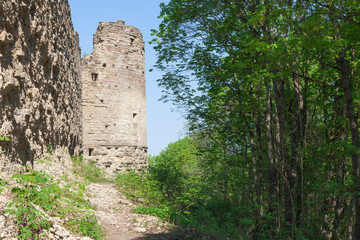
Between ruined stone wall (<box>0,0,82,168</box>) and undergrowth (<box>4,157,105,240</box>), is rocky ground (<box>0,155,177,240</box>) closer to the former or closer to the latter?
undergrowth (<box>4,157,105,240</box>)

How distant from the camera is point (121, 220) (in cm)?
793

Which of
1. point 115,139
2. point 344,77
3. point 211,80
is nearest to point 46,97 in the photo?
point 211,80

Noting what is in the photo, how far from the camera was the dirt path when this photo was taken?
22.8 feet

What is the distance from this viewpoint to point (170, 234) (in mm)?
7340

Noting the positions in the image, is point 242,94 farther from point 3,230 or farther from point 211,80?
point 3,230

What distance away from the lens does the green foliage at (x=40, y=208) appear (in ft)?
13.7

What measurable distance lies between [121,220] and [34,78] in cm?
413

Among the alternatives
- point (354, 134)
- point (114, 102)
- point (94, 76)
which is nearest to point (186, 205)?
point (354, 134)

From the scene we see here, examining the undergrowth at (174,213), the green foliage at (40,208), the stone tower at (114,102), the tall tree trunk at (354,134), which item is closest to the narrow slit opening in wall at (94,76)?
the stone tower at (114,102)

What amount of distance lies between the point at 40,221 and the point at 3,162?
1206mm

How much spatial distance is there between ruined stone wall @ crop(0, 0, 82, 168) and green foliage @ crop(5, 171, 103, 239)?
26.3 inches

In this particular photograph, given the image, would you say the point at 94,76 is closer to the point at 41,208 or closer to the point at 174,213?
the point at 174,213

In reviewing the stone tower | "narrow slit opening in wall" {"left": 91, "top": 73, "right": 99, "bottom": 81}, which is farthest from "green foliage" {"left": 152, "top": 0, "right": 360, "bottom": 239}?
"narrow slit opening in wall" {"left": 91, "top": 73, "right": 99, "bottom": 81}

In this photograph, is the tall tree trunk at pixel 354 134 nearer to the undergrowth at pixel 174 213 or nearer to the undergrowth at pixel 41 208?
the undergrowth at pixel 174 213
